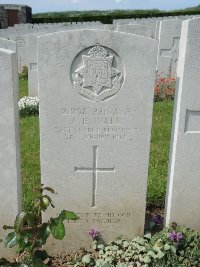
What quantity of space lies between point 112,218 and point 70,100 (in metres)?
1.15

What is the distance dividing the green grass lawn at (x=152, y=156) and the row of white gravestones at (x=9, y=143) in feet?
0.72

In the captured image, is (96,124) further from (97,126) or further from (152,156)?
(152,156)

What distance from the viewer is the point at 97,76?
282 centimetres

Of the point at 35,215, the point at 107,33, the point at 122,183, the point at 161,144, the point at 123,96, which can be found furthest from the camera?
the point at 161,144

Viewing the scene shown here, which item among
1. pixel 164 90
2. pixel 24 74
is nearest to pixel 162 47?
pixel 164 90

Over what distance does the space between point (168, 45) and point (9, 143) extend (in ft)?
24.6

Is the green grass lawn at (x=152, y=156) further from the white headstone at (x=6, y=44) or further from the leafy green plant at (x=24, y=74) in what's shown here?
the leafy green plant at (x=24, y=74)

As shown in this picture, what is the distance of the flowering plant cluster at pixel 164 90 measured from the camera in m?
8.70

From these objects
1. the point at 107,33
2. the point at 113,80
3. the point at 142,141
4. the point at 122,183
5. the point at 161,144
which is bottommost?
the point at 161,144

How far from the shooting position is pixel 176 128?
3.00 metres

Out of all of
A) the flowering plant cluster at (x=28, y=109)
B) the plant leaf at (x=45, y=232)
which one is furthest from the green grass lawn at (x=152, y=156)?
the plant leaf at (x=45, y=232)

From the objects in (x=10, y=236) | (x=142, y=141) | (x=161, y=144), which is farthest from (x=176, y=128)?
(x=161, y=144)

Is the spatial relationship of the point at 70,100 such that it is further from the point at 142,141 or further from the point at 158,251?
the point at 158,251

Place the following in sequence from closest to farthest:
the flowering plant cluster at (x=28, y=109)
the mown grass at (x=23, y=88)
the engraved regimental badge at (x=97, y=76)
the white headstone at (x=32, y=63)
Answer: the engraved regimental badge at (x=97, y=76) < the flowering plant cluster at (x=28, y=109) < the white headstone at (x=32, y=63) < the mown grass at (x=23, y=88)
